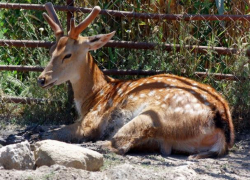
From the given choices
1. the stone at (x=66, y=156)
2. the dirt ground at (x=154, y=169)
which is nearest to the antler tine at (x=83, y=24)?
the dirt ground at (x=154, y=169)

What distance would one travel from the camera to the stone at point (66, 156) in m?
4.91

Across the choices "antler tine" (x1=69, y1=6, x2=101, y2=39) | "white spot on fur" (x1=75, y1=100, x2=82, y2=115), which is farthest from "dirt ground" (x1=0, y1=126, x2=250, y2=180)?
"antler tine" (x1=69, y1=6, x2=101, y2=39)

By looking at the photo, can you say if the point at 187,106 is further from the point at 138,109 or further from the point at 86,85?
the point at 86,85

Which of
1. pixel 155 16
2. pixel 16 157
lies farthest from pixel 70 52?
pixel 16 157

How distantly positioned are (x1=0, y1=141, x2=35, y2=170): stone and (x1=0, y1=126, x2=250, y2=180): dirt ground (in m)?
0.10

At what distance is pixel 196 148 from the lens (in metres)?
6.11

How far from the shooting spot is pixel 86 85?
23.9 ft

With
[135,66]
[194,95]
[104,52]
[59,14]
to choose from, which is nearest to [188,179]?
[194,95]

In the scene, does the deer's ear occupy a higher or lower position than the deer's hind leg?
higher

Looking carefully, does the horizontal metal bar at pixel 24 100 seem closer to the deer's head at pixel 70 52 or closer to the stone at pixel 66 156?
the deer's head at pixel 70 52

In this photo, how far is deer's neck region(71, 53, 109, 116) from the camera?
7.22 m

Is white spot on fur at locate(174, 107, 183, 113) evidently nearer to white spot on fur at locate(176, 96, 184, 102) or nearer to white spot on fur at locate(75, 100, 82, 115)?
white spot on fur at locate(176, 96, 184, 102)

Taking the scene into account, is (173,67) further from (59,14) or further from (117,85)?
(59,14)

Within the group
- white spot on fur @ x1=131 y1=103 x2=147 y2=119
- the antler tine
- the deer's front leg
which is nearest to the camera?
white spot on fur @ x1=131 y1=103 x2=147 y2=119
